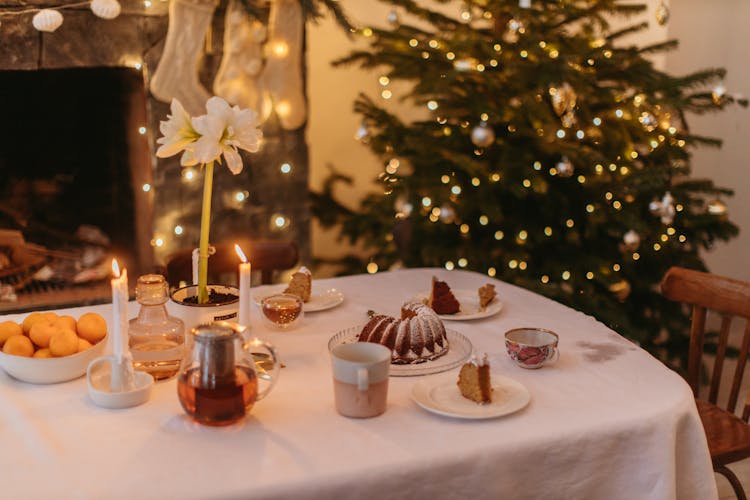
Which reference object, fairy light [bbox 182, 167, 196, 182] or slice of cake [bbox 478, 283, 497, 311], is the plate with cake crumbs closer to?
slice of cake [bbox 478, 283, 497, 311]

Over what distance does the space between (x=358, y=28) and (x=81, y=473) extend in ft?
6.78

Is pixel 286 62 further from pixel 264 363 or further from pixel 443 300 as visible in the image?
pixel 264 363

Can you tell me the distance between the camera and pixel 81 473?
3.29ft

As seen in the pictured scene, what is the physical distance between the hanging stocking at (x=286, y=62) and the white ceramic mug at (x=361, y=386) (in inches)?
75.3

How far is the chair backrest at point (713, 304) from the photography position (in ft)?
5.66

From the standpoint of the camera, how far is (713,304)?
1782 mm

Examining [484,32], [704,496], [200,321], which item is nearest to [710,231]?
[484,32]

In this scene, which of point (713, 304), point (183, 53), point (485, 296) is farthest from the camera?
point (183, 53)

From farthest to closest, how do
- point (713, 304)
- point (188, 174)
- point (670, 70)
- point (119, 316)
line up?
point (670, 70), point (188, 174), point (713, 304), point (119, 316)

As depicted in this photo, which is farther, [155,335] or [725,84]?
[725,84]

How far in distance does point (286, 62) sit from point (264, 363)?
1774 millimetres

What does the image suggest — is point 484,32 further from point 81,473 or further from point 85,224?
point 81,473

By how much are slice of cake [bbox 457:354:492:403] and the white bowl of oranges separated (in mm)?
602

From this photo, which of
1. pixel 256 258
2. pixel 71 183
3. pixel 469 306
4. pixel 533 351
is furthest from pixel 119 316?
pixel 71 183
